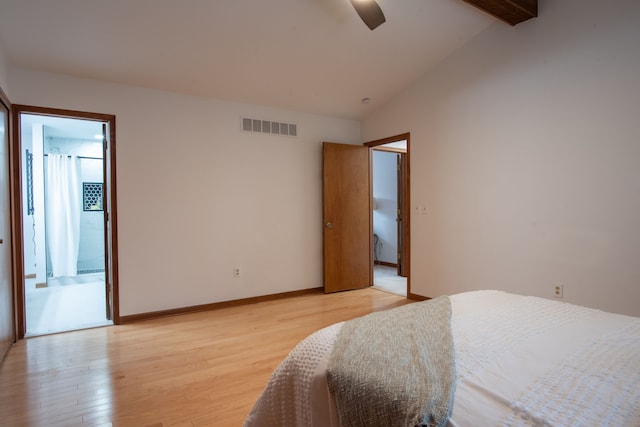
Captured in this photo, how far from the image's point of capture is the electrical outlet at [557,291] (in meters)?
2.85

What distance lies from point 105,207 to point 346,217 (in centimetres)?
281

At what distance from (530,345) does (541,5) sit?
302 cm

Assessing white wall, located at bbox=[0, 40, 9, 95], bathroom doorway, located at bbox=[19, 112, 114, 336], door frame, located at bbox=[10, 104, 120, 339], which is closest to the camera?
white wall, located at bbox=[0, 40, 9, 95]

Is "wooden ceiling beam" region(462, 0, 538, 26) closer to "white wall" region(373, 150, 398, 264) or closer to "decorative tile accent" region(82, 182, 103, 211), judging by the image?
"white wall" region(373, 150, 398, 264)

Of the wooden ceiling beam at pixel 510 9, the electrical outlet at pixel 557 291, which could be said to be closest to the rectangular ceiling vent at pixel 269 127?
the wooden ceiling beam at pixel 510 9

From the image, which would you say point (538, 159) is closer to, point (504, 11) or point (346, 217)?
point (504, 11)

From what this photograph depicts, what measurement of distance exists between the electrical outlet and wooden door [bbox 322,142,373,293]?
236cm

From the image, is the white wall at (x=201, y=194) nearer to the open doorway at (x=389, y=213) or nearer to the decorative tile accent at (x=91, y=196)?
the open doorway at (x=389, y=213)

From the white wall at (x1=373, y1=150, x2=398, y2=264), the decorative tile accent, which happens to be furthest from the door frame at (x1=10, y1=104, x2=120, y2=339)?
the white wall at (x1=373, y1=150, x2=398, y2=264)

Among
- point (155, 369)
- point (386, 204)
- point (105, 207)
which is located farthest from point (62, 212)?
point (386, 204)

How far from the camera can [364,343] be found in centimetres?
116

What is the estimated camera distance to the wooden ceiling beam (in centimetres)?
270

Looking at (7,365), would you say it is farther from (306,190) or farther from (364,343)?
(306,190)

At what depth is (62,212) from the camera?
228 inches
